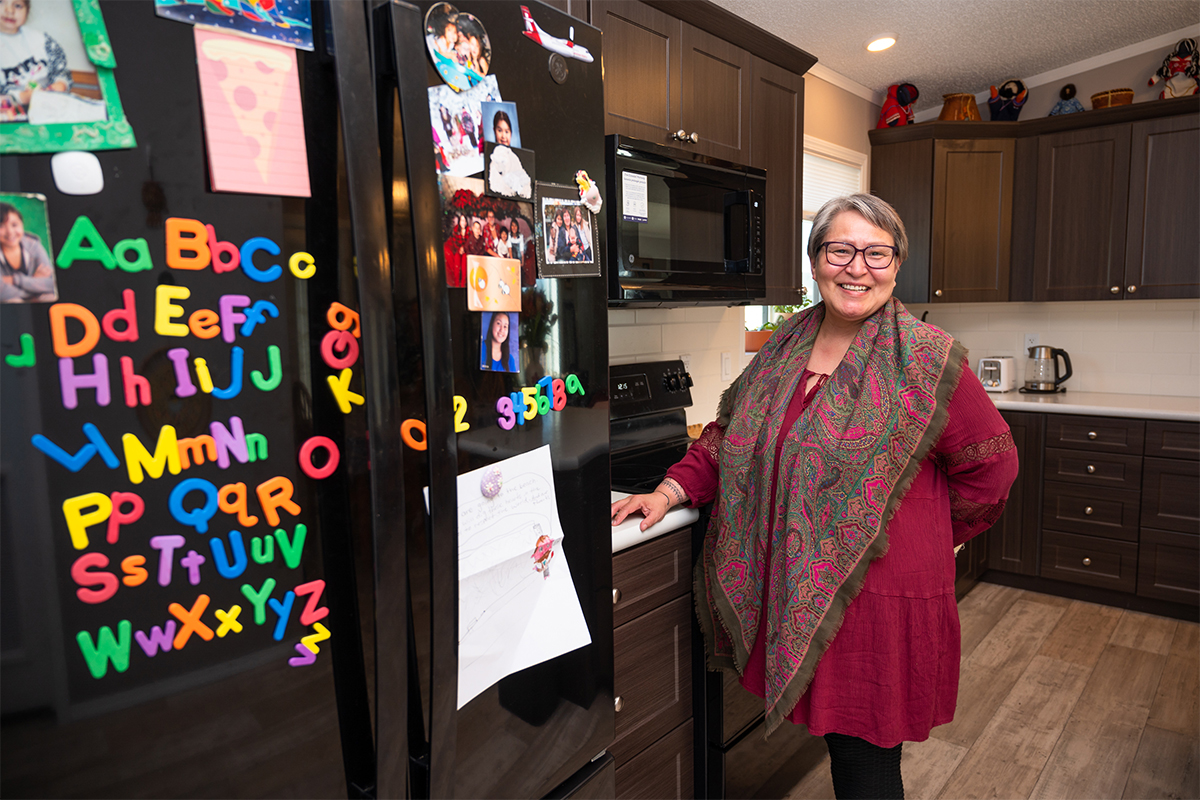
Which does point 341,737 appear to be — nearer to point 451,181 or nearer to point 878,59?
point 451,181

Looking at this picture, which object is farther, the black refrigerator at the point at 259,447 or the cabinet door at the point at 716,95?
the cabinet door at the point at 716,95

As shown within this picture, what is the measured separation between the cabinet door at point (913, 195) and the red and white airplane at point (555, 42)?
3166 mm

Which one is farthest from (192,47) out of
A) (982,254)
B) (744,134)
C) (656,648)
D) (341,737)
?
(982,254)

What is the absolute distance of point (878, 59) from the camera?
347 centimetres

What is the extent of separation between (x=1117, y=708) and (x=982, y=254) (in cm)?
225

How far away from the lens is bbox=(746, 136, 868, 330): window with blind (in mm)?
3554

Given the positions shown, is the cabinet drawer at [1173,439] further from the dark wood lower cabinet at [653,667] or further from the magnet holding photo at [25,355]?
the magnet holding photo at [25,355]

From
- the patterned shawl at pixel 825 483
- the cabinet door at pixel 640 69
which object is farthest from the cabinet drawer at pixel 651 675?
the cabinet door at pixel 640 69

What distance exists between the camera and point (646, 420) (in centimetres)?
221

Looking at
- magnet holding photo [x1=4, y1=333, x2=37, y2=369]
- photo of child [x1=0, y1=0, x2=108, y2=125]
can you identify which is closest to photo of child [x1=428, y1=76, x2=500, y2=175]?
photo of child [x1=0, y1=0, x2=108, y2=125]

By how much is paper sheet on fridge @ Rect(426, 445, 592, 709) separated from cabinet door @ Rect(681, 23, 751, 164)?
135 cm

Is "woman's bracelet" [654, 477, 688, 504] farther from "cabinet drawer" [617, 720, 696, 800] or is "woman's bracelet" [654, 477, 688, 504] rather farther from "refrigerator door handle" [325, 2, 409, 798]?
"refrigerator door handle" [325, 2, 409, 798]

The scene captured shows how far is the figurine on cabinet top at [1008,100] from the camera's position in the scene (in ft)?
12.0

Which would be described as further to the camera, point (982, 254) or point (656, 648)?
point (982, 254)
